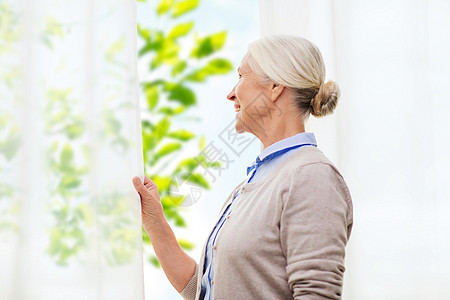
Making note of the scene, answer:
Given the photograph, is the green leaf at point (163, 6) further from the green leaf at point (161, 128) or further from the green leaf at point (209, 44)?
the green leaf at point (161, 128)

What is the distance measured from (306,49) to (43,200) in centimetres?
73

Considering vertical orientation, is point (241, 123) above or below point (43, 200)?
above

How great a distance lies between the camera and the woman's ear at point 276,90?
121cm

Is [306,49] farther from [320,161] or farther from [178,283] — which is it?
[178,283]

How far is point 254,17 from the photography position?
5.97 ft

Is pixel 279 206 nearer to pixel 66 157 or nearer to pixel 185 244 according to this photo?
pixel 66 157

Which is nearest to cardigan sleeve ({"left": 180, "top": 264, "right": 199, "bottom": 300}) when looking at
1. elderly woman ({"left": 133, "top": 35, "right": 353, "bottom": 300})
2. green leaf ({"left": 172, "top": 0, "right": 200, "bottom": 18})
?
elderly woman ({"left": 133, "top": 35, "right": 353, "bottom": 300})

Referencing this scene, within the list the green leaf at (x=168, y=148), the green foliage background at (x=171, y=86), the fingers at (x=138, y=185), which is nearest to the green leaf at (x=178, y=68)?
the green foliage background at (x=171, y=86)

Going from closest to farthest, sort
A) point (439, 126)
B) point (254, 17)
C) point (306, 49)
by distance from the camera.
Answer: point (306, 49)
point (439, 126)
point (254, 17)

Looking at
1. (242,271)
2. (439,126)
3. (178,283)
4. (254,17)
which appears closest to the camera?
(242,271)

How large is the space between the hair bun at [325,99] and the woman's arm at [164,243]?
0.47m

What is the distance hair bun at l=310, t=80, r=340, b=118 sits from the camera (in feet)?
3.97

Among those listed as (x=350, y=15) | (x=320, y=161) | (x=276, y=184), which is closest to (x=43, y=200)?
(x=276, y=184)

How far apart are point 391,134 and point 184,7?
829 millimetres
